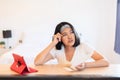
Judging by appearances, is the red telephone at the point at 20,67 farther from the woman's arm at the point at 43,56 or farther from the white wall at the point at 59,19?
the white wall at the point at 59,19

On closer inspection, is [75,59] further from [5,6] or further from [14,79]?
[5,6]

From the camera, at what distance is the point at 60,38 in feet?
6.38

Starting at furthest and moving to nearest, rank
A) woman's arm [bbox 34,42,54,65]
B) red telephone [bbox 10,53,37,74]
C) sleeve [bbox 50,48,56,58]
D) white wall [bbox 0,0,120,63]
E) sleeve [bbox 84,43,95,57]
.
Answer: white wall [bbox 0,0,120,63] → sleeve [bbox 50,48,56,58] → sleeve [bbox 84,43,95,57] → woman's arm [bbox 34,42,54,65] → red telephone [bbox 10,53,37,74]

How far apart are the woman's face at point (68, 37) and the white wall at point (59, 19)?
7.82 ft

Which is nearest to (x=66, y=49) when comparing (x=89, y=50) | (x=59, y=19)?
(x=89, y=50)

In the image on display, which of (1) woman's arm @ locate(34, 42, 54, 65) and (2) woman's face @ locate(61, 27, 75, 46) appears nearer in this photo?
(1) woman's arm @ locate(34, 42, 54, 65)

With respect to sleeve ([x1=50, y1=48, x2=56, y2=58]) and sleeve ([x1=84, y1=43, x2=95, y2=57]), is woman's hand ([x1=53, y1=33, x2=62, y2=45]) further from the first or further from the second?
sleeve ([x1=84, y1=43, x2=95, y2=57])

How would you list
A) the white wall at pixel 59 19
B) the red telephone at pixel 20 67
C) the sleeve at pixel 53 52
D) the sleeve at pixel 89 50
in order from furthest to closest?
the white wall at pixel 59 19 → the sleeve at pixel 53 52 → the sleeve at pixel 89 50 → the red telephone at pixel 20 67

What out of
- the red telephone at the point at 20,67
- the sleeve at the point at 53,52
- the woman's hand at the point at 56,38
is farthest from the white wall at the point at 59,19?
the red telephone at the point at 20,67

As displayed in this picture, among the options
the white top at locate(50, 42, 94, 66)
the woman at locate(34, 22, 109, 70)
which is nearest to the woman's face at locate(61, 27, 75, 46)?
the woman at locate(34, 22, 109, 70)

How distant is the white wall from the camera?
434 cm

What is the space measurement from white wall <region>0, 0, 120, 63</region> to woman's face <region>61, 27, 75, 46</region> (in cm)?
238

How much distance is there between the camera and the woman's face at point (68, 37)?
195 cm

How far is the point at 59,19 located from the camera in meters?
4.42
